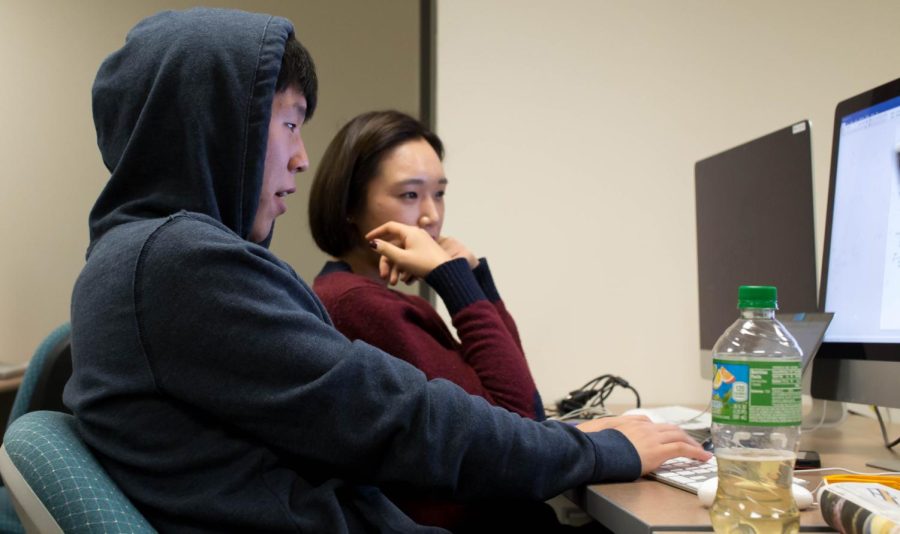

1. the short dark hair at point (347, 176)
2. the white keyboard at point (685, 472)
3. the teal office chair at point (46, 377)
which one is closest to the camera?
the white keyboard at point (685, 472)

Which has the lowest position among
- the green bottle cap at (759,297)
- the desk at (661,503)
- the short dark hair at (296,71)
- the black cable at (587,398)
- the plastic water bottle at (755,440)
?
the black cable at (587,398)

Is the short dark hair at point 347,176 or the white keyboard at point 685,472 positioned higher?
the short dark hair at point 347,176

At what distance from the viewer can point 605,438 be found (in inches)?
46.4

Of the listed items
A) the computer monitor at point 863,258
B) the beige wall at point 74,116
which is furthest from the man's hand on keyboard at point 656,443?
the beige wall at point 74,116

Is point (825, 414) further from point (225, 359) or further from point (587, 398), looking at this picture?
point (225, 359)

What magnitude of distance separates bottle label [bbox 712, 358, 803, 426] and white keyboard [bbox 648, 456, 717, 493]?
20cm

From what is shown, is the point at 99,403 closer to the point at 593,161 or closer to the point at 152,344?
the point at 152,344

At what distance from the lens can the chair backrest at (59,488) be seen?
76 cm

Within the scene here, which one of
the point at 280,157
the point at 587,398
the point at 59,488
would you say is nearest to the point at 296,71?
the point at 280,157

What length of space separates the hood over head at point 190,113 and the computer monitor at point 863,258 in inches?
35.3

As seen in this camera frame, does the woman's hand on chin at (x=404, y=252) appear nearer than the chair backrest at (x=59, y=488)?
No

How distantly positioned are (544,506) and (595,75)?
1390 millimetres

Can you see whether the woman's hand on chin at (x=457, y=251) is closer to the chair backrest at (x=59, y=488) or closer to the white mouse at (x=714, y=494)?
the white mouse at (x=714, y=494)

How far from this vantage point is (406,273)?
1.73 metres
